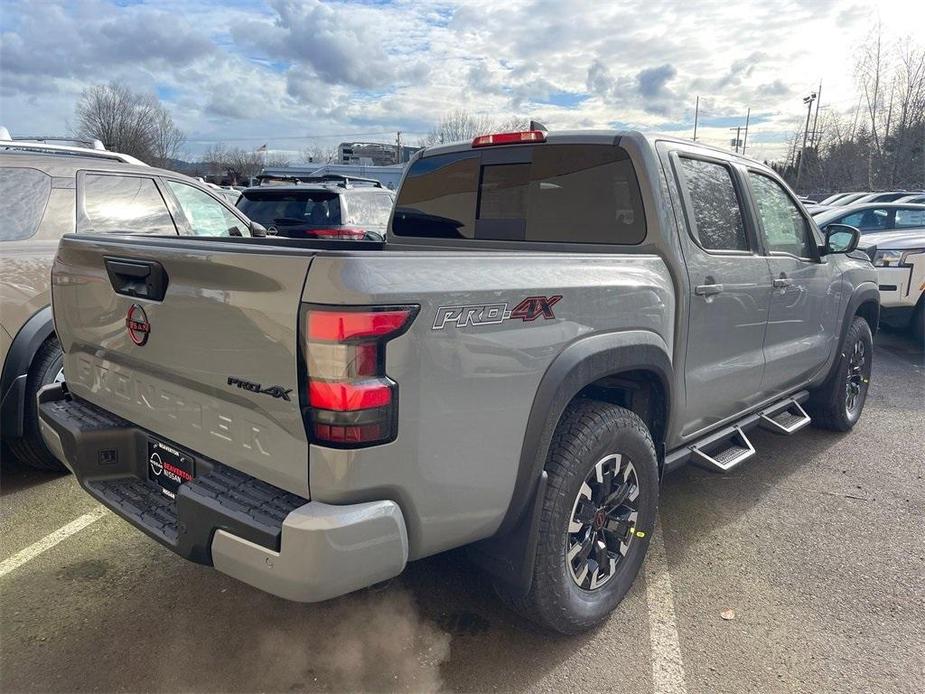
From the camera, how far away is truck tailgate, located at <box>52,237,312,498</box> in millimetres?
1857

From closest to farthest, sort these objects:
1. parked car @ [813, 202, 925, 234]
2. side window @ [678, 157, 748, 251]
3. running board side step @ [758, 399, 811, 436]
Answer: side window @ [678, 157, 748, 251] → running board side step @ [758, 399, 811, 436] → parked car @ [813, 202, 925, 234]

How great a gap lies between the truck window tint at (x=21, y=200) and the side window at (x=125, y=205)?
26 centimetres

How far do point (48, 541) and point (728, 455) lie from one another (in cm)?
358

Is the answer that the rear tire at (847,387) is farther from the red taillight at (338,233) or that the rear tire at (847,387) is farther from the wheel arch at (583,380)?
the red taillight at (338,233)

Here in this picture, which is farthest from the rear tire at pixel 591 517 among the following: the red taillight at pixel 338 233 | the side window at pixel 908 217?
the side window at pixel 908 217

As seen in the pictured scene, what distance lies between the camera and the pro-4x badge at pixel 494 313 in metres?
1.92

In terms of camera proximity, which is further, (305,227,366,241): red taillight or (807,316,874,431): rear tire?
(305,227,366,241): red taillight

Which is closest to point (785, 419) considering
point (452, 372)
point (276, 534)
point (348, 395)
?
point (452, 372)

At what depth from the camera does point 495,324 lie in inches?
81.3

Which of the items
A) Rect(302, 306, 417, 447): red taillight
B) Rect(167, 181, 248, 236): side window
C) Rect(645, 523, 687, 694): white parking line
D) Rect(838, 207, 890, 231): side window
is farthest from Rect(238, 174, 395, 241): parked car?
Rect(838, 207, 890, 231): side window

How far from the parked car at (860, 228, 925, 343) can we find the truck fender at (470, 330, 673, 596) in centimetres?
706

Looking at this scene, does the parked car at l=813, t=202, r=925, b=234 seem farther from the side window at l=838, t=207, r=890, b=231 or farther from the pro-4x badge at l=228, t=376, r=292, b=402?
the pro-4x badge at l=228, t=376, r=292, b=402

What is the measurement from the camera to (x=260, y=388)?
1.91m

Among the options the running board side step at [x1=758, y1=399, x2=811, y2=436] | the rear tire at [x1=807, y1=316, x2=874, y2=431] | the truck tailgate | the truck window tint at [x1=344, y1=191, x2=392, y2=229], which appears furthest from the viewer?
the truck window tint at [x1=344, y1=191, x2=392, y2=229]
